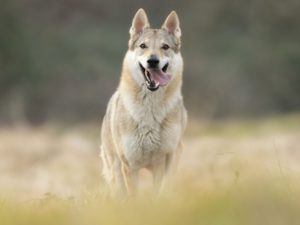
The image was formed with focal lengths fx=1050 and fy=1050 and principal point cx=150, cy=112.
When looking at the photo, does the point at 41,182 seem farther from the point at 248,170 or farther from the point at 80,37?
the point at 80,37

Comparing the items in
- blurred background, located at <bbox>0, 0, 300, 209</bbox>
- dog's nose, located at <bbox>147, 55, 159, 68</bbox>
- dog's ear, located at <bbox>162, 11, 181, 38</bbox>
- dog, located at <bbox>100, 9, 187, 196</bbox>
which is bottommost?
dog, located at <bbox>100, 9, 187, 196</bbox>

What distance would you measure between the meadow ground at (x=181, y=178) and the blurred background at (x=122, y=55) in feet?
11.3

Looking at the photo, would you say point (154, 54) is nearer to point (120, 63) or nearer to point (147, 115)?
point (147, 115)

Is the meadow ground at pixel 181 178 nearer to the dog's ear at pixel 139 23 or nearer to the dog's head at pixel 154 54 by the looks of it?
the dog's head at pixel 154 54

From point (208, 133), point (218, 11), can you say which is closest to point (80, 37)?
point (218, 11)

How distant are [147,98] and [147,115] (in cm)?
23

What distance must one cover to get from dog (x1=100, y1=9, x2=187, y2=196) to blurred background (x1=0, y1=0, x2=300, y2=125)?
69.7 ft

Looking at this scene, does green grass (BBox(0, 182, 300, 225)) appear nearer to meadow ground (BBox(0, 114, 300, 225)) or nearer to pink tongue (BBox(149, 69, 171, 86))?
meadow ground (BBox(0, 114, 300, 225))

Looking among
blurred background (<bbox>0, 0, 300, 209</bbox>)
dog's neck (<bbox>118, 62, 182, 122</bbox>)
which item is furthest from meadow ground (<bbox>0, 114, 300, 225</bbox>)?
dog's neck (<bbox>118, 62, 182, 122</bbox>)

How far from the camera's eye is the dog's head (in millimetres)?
10695

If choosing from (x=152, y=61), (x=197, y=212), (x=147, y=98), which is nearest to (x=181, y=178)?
(x=147, y=98)

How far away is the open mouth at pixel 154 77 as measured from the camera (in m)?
10.7

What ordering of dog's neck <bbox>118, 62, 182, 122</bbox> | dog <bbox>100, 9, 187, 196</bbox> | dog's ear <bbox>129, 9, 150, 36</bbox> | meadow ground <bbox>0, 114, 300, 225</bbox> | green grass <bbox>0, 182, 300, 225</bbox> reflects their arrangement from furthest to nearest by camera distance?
dog's ear <bbox>129, 9, 150, 36</bbox> < dog's neck <bbox>118, 62, 182, 122</bbox> < dog <bbox>100, 9, 187, 196</bbox> < meadow ground <bbox>0, 114, 300, 225</bbox> < green grass <bbox>0, 182, 300, 225</bbox>

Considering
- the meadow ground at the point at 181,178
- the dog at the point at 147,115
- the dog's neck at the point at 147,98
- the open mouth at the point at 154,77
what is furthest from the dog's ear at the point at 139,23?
the meadow ground at the point at 181,178
